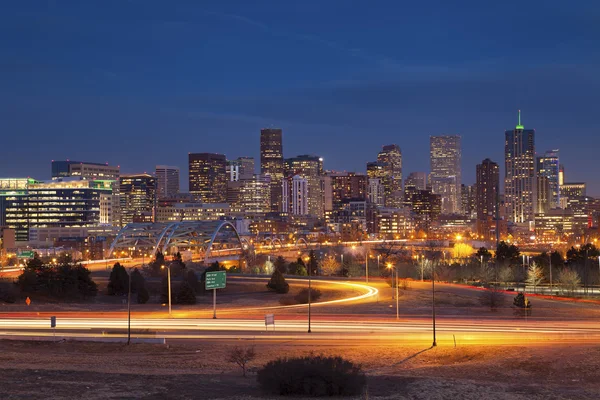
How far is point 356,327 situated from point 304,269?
53729mm

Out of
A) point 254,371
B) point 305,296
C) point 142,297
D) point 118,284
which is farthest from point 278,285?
point 254,371

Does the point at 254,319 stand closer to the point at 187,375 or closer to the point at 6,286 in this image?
the point at 187,375

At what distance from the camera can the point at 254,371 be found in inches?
1270

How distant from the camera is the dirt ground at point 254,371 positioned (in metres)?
26.6

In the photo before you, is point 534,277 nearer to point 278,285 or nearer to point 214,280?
point 278,285

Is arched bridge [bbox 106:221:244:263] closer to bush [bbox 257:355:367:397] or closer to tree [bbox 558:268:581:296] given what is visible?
tree [bbox 558:268:581:296]

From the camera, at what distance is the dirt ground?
87.2 feet

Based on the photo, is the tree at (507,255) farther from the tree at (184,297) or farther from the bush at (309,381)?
the bush at (309,381)

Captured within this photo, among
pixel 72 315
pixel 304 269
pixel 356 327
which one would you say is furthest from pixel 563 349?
pixel 304 269

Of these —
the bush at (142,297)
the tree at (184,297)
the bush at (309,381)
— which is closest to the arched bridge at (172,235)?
the bush at (142,297)

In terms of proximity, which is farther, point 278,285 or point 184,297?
point 278,285

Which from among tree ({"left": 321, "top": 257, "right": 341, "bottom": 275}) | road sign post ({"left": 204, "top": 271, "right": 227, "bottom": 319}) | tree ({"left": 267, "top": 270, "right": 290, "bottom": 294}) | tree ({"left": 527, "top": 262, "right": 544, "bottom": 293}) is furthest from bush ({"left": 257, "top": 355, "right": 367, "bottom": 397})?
tree ({"left": 321, "top": 257, "right": 341, "bottom": 275})

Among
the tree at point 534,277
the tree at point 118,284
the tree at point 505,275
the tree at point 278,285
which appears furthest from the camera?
the tree at point 505,275

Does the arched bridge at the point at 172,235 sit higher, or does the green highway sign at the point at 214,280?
the arched bridge at the point at 172,235
